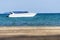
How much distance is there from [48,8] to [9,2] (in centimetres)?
51

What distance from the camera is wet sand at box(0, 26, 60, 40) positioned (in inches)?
43.0

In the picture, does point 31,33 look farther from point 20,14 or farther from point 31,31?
point 20,14

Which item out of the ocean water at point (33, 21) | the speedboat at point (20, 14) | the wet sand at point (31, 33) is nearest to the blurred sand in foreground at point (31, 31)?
the wet sand at point (31, 33)

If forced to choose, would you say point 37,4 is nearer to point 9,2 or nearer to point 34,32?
point 9,2

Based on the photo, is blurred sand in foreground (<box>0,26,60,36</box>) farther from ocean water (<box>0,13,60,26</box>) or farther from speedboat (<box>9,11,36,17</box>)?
speedboat (<box>9,11,36,17</box>)

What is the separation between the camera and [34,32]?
110 centimetres

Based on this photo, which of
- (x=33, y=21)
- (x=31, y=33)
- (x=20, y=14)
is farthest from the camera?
(x=20, y=14)

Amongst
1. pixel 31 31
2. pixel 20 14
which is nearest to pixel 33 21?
pixel 31 31

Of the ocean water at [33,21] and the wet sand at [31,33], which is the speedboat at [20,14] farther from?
the wet sand at [31,33]

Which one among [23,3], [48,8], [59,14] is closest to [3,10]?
[23,3]

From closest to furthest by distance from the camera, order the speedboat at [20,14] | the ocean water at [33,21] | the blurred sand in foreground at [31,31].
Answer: the blurred sand in foreground at [31,31] < the ocean water at [33,21] < the speedboat at [20,14]

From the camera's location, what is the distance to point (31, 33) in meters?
1.11

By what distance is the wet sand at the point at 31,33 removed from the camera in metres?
1.09

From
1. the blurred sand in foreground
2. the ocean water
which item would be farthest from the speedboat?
the blurred sand in foreground
